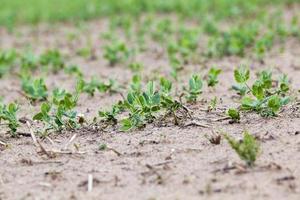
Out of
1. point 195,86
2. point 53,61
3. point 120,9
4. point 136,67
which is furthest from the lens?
point 120,9

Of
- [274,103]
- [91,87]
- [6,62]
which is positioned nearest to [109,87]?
[91,87]

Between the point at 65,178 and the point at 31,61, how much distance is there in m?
3.87

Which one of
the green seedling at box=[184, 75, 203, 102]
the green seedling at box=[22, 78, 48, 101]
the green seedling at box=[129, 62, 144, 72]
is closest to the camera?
the green seedling at box=[184, 75, 203, 102]

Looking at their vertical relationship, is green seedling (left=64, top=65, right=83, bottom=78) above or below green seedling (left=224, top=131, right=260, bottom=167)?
below

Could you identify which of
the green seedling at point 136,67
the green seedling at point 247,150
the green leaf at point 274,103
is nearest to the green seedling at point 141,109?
the green leaf at point 274,103

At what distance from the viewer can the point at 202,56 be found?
23.7 ft

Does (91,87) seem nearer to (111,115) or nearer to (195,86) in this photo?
(195,86)

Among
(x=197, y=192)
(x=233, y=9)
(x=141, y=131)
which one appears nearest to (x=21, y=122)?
(x=141, y=131)

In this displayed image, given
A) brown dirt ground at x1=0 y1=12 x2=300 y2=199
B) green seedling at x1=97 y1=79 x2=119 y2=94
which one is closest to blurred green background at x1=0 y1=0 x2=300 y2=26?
green seedling at x1=97 y1=79 x2=119 y2=94

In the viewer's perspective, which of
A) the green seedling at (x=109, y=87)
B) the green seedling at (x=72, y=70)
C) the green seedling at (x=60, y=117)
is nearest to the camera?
the green seedling at (x=60, y=117)

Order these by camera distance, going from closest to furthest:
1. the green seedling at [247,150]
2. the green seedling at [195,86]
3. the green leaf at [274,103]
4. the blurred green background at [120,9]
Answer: the green seedling at [247,150] < the green leaf at [274,103] < the green seedling at [195,86] < the blurred green background at [120,9]

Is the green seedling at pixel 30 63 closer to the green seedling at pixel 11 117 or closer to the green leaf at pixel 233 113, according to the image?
the green seedling at pixel 11 117

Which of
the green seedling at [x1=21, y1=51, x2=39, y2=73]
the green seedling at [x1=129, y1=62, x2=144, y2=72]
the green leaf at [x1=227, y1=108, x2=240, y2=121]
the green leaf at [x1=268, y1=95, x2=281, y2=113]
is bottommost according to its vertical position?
the green seedling at [x1=21, y1=51, x2=39, y2=73]

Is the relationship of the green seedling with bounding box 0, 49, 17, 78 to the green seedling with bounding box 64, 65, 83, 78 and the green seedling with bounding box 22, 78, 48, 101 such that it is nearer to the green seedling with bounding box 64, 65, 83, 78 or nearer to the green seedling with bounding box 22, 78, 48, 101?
the green seedling with bounding box 64, 65, 83, 78
